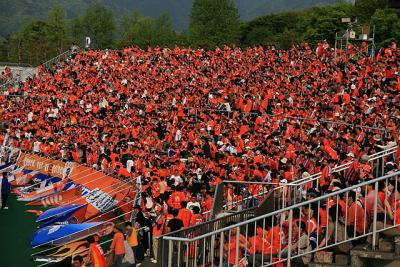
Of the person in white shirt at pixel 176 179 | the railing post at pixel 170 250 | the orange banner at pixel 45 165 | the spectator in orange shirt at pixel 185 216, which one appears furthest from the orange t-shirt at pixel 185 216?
the orange banner at pixel 45 165

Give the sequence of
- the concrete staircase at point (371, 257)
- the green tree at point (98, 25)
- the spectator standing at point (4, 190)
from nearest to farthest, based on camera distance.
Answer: the concrete staircase at point (371, 257) → the spectator standing at point (4, 190) → the green tree at point (98, 25)

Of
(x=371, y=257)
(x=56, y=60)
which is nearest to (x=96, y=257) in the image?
(x=371, y=257)

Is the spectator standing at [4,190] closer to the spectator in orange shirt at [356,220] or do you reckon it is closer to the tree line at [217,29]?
the spectator in orange shirt at [356,220]

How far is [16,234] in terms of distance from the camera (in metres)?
20.5

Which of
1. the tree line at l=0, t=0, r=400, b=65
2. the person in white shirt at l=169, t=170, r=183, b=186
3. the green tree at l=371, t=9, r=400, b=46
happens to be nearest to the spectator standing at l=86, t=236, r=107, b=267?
the person in white shirt at l=169, t=170, r=183, b=186

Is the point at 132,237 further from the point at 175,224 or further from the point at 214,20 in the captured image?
the point at 214,20

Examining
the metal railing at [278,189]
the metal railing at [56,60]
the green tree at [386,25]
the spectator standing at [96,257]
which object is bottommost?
the spectator standing at [96,257]

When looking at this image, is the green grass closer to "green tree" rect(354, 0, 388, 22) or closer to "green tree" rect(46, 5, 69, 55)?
"green tree" rect(354, 0, 388, 22)

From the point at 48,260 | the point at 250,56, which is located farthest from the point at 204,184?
the point at 250,56

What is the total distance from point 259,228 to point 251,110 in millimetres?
18533

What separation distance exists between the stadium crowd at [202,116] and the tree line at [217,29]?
23.5 m

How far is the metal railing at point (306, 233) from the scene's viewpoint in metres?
10.6

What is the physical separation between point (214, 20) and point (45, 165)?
2614 inches

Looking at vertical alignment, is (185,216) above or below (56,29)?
below
